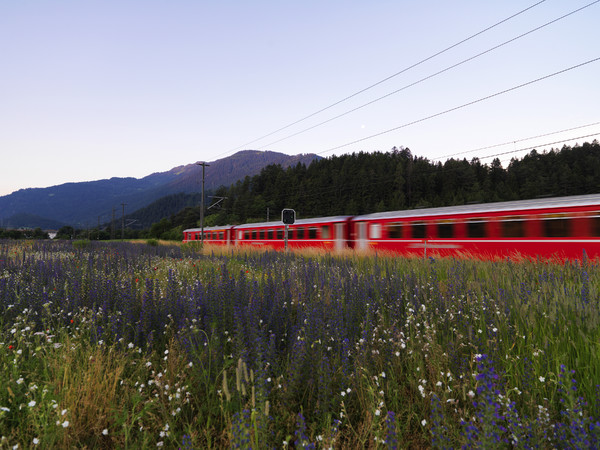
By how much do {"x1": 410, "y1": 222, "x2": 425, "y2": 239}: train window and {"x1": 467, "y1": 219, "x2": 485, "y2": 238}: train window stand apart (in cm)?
193

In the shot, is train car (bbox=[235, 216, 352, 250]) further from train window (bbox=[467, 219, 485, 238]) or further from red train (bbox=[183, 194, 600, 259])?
train window (bbox=[467, 219, 485, 238])

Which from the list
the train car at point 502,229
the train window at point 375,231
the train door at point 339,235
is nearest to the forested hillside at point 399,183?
the train door at point 339,235

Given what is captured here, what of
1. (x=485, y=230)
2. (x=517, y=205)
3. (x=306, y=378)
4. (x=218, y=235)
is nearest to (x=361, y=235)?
(x=485, y=230)

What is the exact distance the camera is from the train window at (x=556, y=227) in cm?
1036

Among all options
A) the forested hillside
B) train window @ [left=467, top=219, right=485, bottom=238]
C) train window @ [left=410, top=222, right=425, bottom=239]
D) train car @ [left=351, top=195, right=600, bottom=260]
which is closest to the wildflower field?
train car @ [left=351, top=195, right=600, bottom=260]

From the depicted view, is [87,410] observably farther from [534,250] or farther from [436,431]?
[534,250]

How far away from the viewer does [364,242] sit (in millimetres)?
17672

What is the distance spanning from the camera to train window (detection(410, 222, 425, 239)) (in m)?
14.4

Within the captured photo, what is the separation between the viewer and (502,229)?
11.9m

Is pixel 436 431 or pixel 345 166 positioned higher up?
pixel 345 166

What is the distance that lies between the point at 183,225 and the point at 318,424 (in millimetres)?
95385

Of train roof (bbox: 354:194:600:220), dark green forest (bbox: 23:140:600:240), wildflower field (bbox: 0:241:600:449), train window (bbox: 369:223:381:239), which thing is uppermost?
→ dark green forest (bbox: 23:140:600:240)

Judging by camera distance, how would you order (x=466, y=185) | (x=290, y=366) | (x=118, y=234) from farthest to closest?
1. (x=118, y=234)
2. (x=466, y=185)
3. (x=290, y=366)

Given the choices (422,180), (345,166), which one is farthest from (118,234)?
(422,180)
